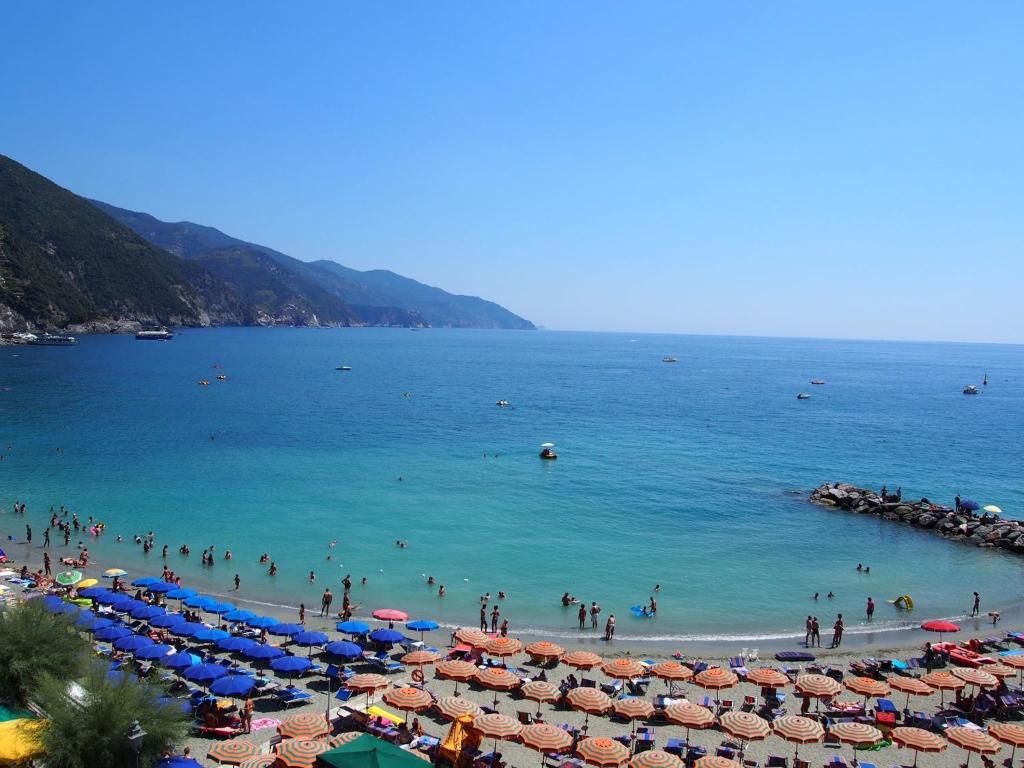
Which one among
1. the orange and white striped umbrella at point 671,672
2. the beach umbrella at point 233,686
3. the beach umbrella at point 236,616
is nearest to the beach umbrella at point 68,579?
the beach umbrella at point 236,616

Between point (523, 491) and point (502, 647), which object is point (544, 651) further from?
point (523, 491)

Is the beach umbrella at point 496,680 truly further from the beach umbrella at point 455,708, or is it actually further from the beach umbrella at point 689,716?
the beach umbrella at point 689,716

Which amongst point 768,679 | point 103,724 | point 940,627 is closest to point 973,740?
point 768,679

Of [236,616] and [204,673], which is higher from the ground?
[204,673]

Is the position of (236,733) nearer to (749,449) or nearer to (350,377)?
(749,449)

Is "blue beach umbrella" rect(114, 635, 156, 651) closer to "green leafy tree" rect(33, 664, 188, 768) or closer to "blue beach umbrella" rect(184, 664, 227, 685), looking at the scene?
"blue beach umbrella" rect(184, 664, 227, 685)

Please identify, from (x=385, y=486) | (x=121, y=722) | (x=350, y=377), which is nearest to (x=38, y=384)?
(x=350, y=377)
